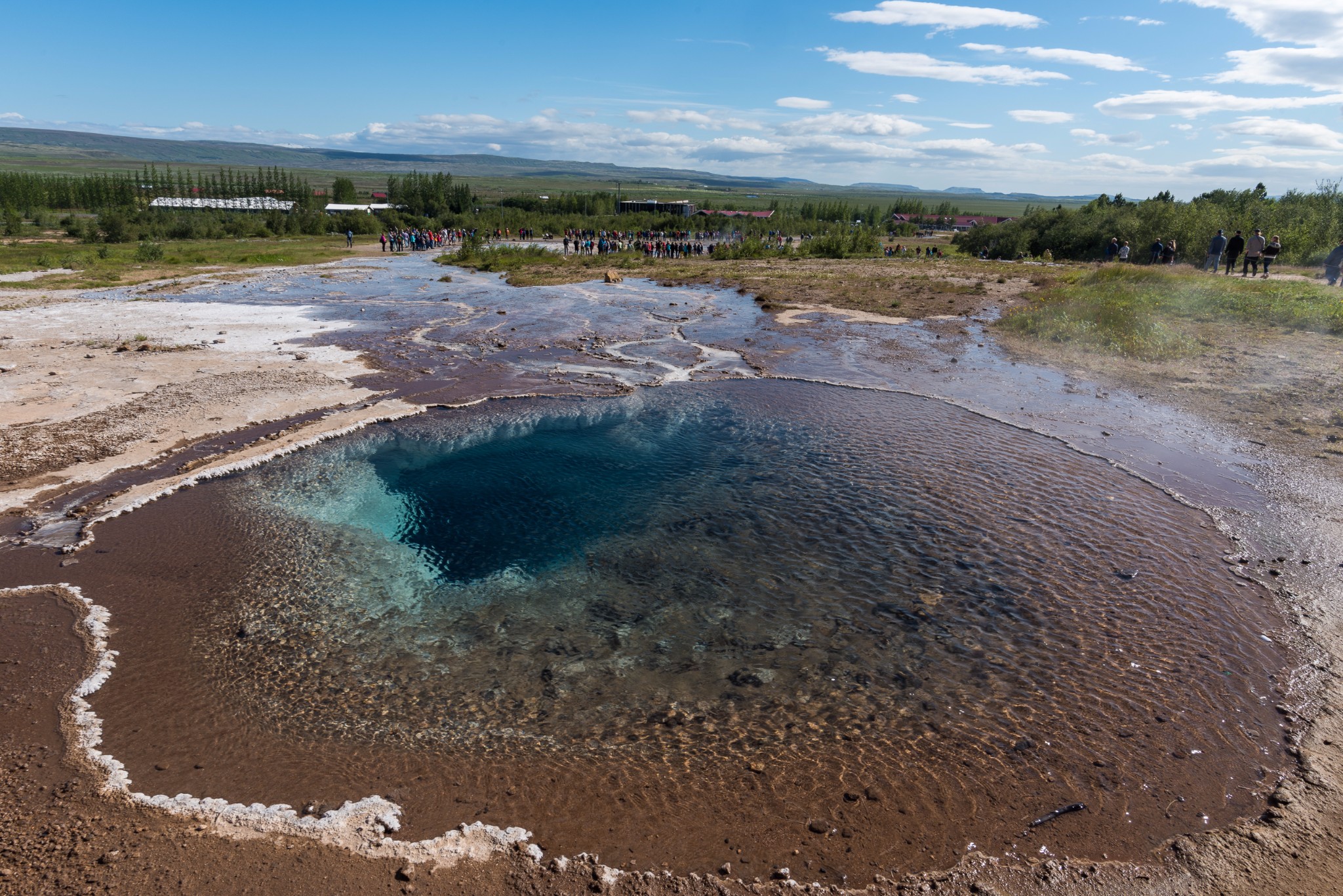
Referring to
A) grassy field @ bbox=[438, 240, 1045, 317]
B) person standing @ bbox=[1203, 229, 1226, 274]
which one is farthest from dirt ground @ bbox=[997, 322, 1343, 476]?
person standing @ bbox=[1203, 229, 1226, 274]

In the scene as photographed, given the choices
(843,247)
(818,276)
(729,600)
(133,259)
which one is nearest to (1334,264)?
(818,276)

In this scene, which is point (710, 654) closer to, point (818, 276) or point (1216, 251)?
point (1216, 251)

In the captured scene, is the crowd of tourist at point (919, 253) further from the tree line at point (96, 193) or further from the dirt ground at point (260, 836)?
the tree line at point (96, 193)

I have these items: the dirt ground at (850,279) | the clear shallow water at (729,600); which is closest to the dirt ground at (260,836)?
the clear shallow water at (729,600)

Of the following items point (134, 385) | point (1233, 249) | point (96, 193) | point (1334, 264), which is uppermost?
point (96, 193)

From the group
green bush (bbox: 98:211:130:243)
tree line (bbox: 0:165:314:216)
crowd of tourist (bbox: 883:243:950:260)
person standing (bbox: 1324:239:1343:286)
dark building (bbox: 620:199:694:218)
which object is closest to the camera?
person standing (bbox: 1324:239:1343:286)

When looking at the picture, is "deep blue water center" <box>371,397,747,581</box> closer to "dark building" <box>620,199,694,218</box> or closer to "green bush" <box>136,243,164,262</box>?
"green bush" <box>136,243,164,262</box>

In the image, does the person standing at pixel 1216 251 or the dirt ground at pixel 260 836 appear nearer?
the dirt ground at pixel 260 836
